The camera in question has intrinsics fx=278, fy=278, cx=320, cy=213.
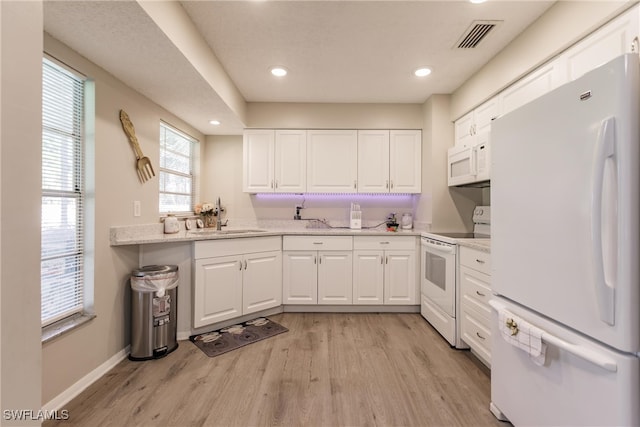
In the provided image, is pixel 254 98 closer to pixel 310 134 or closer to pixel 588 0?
pixel 310 134

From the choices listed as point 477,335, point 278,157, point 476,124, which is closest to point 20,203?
point 477,335

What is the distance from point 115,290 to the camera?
208cm

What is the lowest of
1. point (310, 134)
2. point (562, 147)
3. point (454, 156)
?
point (562, 147)

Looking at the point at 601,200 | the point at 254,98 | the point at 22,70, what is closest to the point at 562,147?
the point at 601,200

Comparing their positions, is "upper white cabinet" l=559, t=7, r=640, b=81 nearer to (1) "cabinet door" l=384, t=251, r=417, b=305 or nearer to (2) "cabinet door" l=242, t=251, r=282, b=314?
(1) "cabinet door" l=384, t=251, r=417, b=305

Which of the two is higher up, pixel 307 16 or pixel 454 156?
pixel 307 16

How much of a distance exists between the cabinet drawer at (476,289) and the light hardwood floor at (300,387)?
46 cm

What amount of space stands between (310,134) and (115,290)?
253 cm

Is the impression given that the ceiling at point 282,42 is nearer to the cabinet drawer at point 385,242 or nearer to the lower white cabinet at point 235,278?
the lower white cabinet at point 235,278

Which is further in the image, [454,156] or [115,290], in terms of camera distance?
[454,156]

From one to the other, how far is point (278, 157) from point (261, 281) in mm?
1517

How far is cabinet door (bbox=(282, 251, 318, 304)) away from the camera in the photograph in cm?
319

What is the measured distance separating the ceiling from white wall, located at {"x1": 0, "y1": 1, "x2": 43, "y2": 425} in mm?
967

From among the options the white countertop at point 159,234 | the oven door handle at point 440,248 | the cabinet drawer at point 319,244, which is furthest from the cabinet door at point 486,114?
the cabinet drawer at point 319,244
